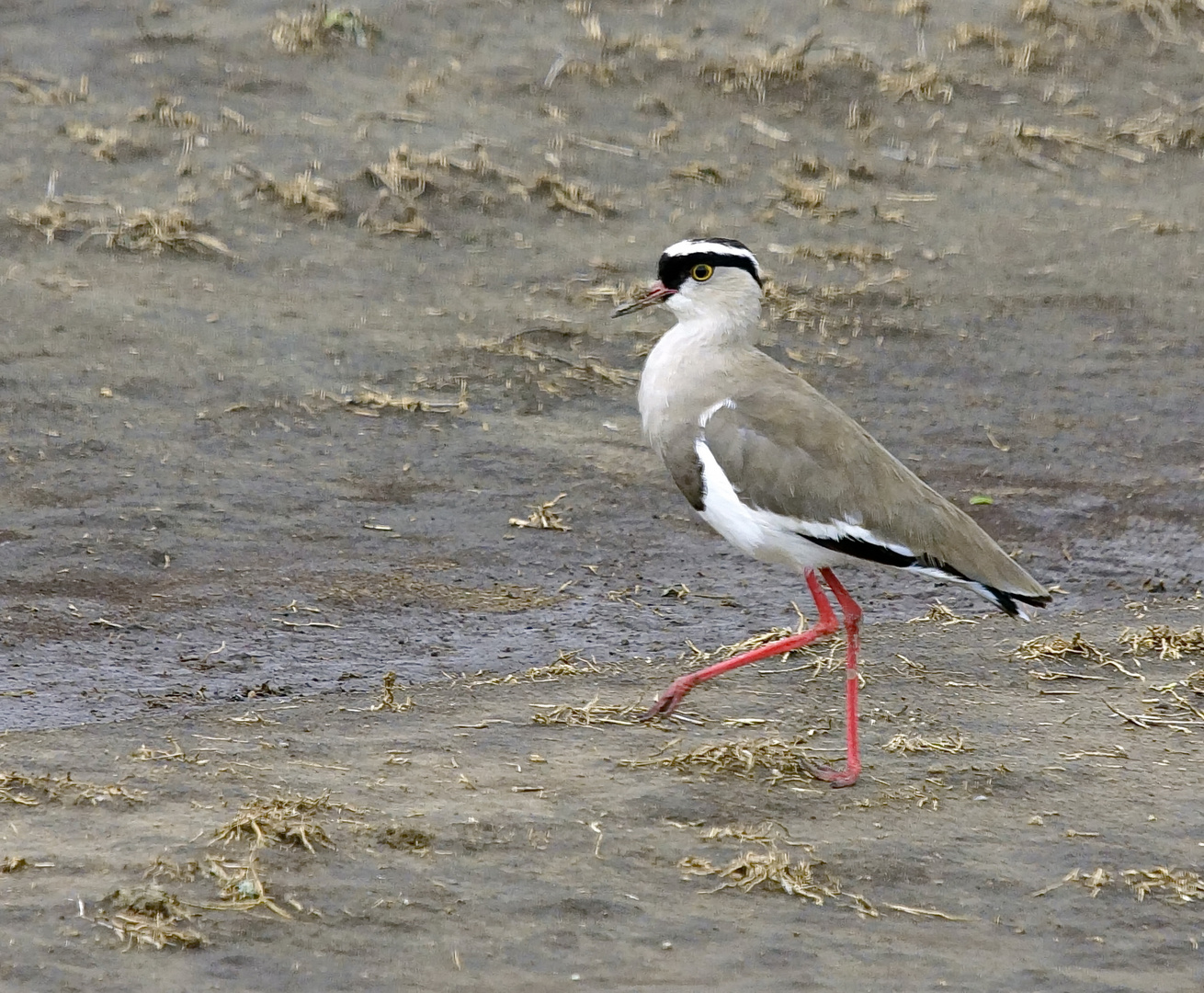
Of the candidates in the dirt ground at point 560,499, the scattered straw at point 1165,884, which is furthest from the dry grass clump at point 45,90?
the scattered straw at point 1165,884

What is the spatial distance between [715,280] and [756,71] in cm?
750

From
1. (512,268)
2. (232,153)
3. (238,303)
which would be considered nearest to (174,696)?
(238,303)

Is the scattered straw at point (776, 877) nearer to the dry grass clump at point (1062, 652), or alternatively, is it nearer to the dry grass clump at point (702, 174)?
the dry grass clump at point (1062, 652)

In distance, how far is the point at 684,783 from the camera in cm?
575

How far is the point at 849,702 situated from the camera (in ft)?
19.7

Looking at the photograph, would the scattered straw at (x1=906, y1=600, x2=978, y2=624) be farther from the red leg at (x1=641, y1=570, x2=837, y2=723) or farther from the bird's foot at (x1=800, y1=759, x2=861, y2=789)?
the bird's foot at (x1=800, y1=759, x2=861, y2=789)

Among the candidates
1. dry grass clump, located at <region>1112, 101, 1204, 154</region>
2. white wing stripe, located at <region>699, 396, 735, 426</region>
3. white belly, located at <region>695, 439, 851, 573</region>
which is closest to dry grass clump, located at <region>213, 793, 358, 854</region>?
white belly, located at <region>695, 439, 851, 573</region>

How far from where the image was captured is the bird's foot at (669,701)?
6.31 m

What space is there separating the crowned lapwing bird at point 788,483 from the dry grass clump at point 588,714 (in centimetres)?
8

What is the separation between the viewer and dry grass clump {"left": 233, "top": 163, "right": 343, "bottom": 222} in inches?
449

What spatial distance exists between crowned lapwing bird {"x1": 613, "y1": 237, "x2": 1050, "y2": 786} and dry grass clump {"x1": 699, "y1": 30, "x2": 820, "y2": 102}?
7369 mm

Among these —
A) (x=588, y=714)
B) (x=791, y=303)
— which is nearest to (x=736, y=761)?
(x=588, y=714)

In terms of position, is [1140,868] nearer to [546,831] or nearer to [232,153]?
[546,831]

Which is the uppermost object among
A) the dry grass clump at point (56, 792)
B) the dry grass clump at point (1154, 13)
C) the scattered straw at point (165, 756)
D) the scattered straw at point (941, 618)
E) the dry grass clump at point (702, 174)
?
the dry grass clump at point (1154, 13)
